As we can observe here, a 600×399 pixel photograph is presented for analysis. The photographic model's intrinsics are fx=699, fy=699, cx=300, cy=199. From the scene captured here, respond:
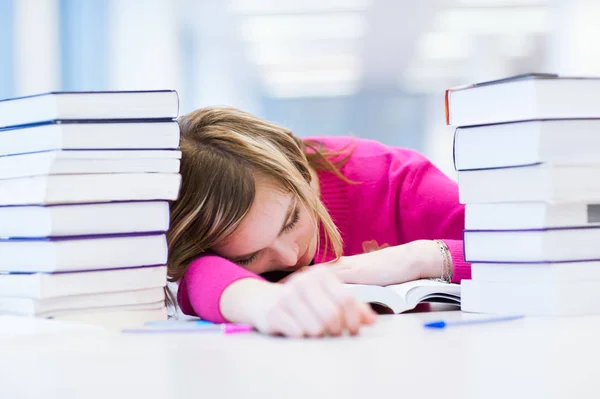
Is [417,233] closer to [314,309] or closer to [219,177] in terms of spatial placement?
[219,177]

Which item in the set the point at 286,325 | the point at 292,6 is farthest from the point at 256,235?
the point at 292,6

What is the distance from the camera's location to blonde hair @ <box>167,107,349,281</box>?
1082 millimetres

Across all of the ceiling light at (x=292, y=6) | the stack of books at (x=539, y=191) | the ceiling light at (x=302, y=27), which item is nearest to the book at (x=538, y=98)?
the stack of books at (x=539, y=191)

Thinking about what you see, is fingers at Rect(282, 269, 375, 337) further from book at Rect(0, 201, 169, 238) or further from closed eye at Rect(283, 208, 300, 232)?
closed eye at Rect(283, 208, 300, 232)

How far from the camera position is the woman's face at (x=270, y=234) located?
1.10 metres

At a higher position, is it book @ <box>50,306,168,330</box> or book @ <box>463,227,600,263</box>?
book @ <box>463,227,600,263</box>

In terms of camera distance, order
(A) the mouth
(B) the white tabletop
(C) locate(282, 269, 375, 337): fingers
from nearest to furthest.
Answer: (B) the white tabletop, (C) locate(282, 269, 375, 337): fingers, (A) the mouth

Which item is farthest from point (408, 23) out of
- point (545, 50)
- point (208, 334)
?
point (208, 334)

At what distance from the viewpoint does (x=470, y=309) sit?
932mm

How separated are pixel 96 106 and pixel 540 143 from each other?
0.55 m

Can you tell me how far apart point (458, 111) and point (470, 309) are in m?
0.26

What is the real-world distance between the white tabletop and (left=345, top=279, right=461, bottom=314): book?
0.13 m

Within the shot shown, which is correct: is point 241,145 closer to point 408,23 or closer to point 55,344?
point 55,344

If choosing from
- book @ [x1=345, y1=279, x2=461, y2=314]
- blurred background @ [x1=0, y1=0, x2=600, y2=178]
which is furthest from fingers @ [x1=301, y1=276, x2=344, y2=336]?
blurred background @ [x1=0, y1=0, x2=600, y2=178]
